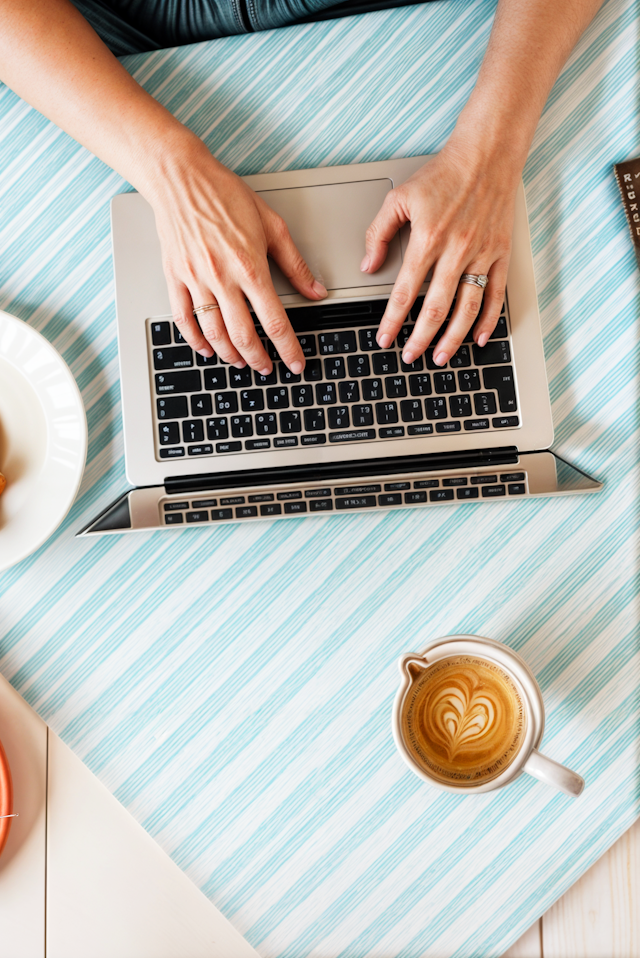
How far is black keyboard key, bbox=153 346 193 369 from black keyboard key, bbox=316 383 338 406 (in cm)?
13

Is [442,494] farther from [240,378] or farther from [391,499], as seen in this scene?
[240,378]

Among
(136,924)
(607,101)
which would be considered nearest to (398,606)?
(136,924)

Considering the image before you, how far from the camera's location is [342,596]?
0.62 m

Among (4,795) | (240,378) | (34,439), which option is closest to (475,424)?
(240,378)

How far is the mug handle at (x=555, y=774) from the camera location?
0.50 metres

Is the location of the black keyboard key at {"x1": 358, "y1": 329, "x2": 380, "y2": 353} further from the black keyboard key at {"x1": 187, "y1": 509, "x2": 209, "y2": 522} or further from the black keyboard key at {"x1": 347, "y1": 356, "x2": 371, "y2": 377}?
the black keyboard key at {"x1": 187, "y1": 509, "x2": 209, "y2": 522}

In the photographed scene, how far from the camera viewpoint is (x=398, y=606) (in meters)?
0.61

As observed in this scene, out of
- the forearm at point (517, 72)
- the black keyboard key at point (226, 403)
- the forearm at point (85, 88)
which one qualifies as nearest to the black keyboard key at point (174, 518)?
the black keyboard key at point (226, 403)

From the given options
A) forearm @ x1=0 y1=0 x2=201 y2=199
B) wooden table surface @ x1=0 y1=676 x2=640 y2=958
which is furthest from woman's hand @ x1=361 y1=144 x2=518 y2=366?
wooden table surface @ x1=0 y1=676 x2=640 y2=958

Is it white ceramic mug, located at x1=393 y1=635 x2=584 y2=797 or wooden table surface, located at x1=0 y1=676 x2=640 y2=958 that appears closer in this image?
white ceramic mug, located at x1=393 y1=635 x2=584 y2=797

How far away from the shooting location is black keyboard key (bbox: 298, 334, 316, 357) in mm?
589

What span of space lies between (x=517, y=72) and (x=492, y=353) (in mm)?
259

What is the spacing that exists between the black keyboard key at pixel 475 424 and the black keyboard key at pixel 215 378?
0.77 ft

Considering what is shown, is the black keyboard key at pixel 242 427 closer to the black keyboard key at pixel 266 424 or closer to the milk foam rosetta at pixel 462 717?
the black keyboard key at pixel 266 424
